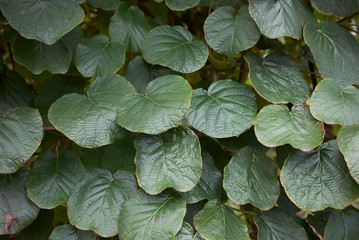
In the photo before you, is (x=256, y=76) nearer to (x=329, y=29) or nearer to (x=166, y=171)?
(x=329, y=29)

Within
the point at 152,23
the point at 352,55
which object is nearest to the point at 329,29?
the point at 352,55

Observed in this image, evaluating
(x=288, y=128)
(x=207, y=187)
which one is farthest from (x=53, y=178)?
(x=288, y=128)

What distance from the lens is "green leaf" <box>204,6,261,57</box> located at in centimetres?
104

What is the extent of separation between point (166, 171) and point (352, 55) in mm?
702

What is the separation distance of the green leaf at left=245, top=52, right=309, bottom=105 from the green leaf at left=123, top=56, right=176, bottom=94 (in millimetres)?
281

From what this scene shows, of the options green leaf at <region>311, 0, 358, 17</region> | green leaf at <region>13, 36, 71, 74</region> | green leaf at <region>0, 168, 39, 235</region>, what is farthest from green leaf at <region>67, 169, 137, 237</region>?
green leaf at <region>311, 0, 358, 17</region>

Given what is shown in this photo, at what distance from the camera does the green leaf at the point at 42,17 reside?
95 centimetres

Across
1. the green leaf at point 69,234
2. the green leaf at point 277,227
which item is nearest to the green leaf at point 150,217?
the green leaf at point 69,234

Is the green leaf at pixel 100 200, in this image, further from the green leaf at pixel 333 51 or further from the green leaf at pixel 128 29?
the green leaf at pixel 333 51

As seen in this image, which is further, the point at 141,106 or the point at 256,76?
the point at 256,76

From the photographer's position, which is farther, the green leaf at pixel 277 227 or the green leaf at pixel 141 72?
the green leaf at pixel 141 72

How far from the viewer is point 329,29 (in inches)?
42.9

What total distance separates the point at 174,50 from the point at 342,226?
77 centimetres

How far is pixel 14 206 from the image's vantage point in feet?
3.30
